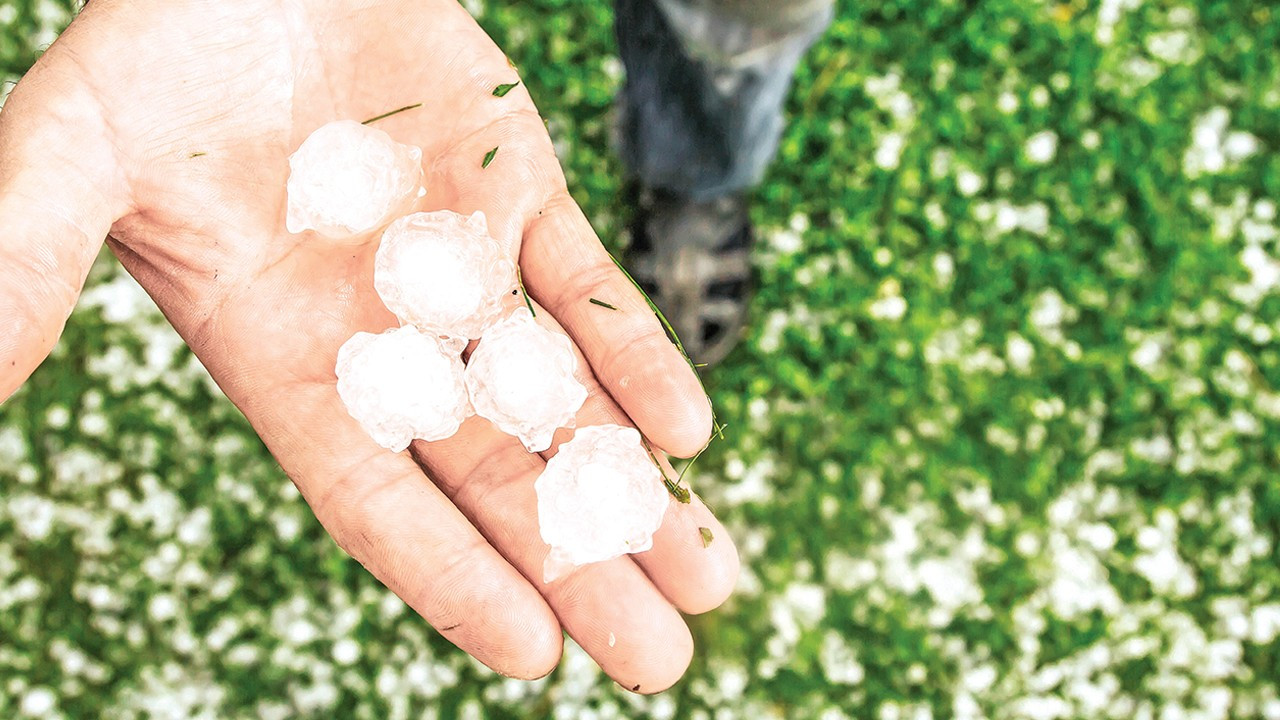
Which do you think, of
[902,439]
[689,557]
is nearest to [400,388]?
[689,557]

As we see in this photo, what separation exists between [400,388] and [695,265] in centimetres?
166

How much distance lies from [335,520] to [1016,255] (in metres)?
2.73

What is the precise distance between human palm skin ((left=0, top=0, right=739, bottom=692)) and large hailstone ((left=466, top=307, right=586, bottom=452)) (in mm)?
78

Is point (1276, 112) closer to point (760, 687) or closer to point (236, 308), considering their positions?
point (760, 687)

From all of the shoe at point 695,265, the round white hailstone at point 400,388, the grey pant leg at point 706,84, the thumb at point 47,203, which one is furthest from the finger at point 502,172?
the shoe at point 695,265

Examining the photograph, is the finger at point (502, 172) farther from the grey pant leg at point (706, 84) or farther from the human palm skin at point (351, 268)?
the grey pant leg at point (706, 84)

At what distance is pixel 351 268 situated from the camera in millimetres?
2504

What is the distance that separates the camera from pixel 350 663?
136 inches

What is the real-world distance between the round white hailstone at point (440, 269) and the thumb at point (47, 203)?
1.94 feet

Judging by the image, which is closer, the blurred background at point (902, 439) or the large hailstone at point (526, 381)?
the large hailstone at point (526, 381)

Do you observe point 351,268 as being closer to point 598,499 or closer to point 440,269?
point 440,269

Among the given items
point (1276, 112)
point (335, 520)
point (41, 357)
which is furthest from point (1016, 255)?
point (41, 357)

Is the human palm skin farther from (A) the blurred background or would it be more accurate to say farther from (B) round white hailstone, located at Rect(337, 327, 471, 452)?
(A) the blurred background

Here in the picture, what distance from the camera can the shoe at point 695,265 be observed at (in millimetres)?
3660
